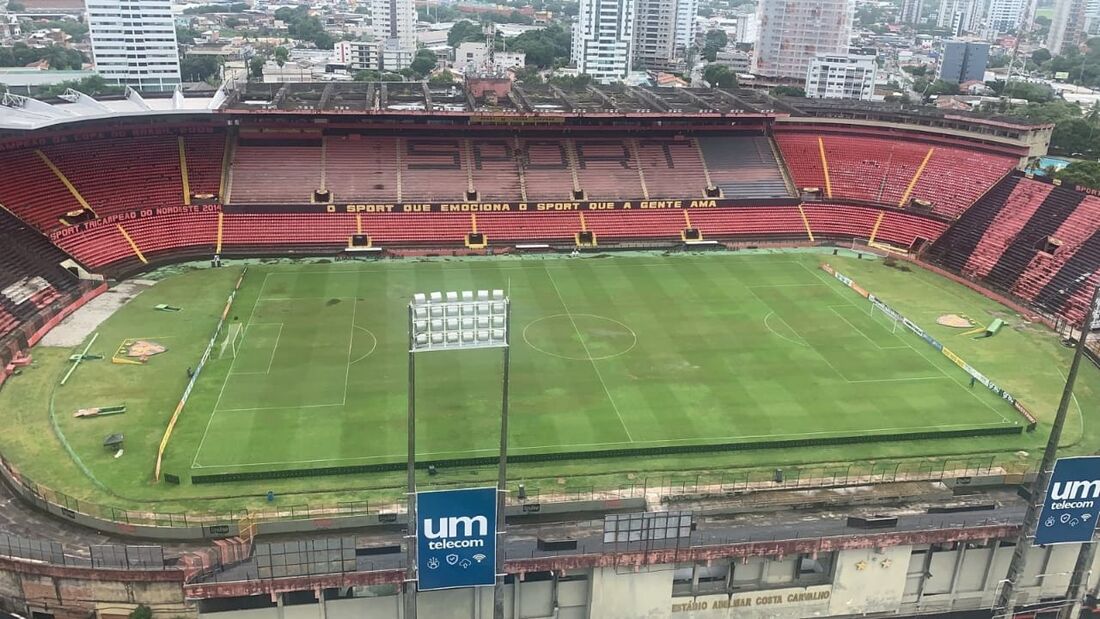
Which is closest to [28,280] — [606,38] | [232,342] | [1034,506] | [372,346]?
[232,342]

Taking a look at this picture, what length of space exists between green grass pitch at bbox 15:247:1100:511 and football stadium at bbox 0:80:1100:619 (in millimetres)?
213

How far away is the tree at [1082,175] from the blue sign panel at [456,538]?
56.9 m

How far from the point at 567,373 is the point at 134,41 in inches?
5726

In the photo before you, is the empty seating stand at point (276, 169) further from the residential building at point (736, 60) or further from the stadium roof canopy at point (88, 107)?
the residential building at point (736, 60)

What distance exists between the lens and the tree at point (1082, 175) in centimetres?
6230

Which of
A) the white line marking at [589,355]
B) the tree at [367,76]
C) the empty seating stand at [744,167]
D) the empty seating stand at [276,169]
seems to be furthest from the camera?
the tree at [367,76]

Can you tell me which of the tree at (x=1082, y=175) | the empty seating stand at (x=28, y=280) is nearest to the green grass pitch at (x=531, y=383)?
the empty seating stand at (x=28, y=280)

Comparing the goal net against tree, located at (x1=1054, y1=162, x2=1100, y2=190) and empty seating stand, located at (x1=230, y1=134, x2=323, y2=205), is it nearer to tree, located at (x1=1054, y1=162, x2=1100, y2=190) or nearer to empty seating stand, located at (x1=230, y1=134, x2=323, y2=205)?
empty seating stand, located at (x1=230, y1=134, x2=323, y2=205)

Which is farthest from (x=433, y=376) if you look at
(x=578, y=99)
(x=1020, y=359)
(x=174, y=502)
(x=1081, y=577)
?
(x=578, y=99)

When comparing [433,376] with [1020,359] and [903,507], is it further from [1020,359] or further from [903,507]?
[1020,359]

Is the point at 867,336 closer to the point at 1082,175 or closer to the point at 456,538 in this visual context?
the point at 456,538

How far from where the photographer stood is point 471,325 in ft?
72.5

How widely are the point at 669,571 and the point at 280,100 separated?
53557 millimetres

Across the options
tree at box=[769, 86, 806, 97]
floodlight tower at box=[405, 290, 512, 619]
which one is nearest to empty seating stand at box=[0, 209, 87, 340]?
floodlight tower at box=[405, 290, 512, 619]
